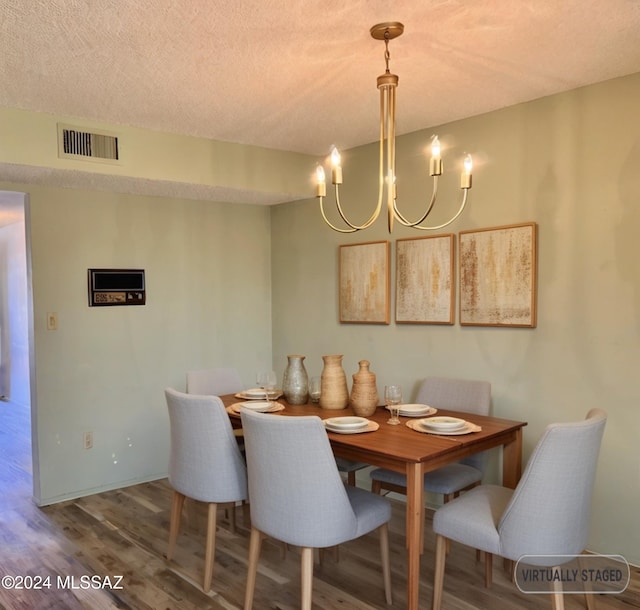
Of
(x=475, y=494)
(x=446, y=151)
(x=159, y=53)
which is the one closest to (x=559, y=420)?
(x=475, y=494)

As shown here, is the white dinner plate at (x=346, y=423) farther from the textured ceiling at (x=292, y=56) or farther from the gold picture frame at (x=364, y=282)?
the textured ceiling at (x=292, y=56)

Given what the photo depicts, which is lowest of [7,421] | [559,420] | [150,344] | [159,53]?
[7,421]

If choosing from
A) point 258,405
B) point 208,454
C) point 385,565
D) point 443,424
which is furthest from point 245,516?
point 443,424

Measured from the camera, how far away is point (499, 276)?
315cm

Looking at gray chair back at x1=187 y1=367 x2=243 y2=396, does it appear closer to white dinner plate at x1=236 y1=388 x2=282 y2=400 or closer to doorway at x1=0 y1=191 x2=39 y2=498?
white dinner plate at x1=236 y1=388 x2=282 y2=400

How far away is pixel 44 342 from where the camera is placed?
3.62m

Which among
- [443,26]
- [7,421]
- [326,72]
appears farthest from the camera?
[7,421]

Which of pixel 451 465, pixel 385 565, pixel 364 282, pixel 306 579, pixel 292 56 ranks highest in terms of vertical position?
pixel 292 56

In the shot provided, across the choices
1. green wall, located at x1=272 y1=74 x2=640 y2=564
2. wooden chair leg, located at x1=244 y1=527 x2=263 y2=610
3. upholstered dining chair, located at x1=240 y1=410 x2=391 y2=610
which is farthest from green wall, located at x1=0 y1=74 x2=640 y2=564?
wooden chair leg, located at x1=244 y1=527 x2=263 y2=610

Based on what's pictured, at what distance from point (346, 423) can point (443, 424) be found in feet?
1.43

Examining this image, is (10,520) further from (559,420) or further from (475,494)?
(559,420)

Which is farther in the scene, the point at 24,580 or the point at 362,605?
the point at 24,580

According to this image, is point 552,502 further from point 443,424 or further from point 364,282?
point 364,282

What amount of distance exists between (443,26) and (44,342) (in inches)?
119
